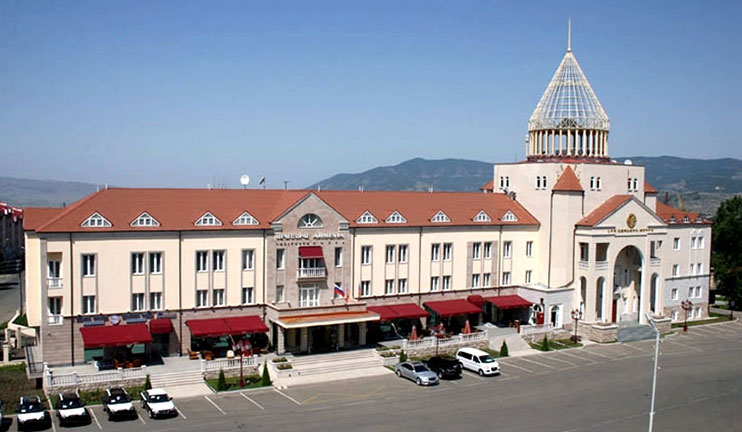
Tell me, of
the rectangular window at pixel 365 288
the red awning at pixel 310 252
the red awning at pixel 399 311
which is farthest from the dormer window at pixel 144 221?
the red awning at pixel 399 311

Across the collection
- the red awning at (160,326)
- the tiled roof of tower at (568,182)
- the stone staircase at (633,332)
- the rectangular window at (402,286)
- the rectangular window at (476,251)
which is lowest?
the stone staircase at (633,332)

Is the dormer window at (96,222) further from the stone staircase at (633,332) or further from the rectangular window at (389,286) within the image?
the stone staircase at (633,332)

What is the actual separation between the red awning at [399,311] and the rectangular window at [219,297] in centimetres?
1341

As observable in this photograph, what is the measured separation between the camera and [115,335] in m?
50.2

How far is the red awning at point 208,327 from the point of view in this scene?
53.0 m

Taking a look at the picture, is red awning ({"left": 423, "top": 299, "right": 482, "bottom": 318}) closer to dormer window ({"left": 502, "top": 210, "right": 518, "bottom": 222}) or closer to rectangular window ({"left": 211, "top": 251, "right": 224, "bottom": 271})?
dormer window ({"left": 502, "top": 210, "right": 518, "bottom": 222})

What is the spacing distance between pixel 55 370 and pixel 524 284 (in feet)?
143

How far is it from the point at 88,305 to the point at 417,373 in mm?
24134

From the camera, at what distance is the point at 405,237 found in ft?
213

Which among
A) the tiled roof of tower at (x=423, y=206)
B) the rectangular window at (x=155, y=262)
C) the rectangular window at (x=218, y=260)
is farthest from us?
the tiled roof of tower at (x=423, y=206)

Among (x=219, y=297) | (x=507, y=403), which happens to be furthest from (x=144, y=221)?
(x=507, y=403)

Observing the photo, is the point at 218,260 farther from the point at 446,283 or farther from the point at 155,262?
the point at 446,283

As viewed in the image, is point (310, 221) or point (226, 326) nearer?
point (226, 326)

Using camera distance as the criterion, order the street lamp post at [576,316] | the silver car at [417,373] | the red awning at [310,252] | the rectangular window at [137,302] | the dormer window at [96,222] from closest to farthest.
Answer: the silver car at [417,373]
the dormer window at [96,222]
the rectangular window at [137,302]
the red awning at [310,252]
the street lamp post at [576,316]
